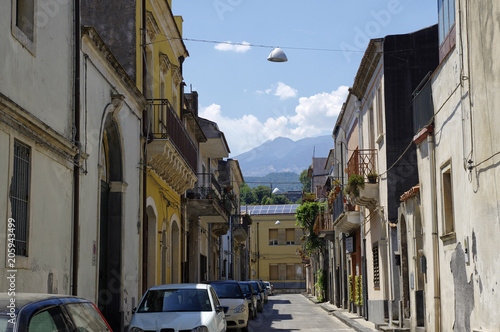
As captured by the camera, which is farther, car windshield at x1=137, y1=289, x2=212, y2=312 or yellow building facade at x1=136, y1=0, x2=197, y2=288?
yellow building facade at x1=136, y1=0, x2=197, y2=288

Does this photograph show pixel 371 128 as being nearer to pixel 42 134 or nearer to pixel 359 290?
pixel 359 290

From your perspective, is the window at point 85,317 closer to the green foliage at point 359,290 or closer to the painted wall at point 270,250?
the green foliage at point 359,290

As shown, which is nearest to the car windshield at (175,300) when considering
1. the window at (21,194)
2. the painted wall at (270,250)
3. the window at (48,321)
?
the window at (21,194)

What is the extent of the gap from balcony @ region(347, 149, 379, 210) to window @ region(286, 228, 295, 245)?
58801 millimetres

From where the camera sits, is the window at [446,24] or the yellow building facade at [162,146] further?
the yellow building facade at [162,146]

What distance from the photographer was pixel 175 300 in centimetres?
1419

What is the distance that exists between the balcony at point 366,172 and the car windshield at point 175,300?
9.28 metres

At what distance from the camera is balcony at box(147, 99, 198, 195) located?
1959 cm

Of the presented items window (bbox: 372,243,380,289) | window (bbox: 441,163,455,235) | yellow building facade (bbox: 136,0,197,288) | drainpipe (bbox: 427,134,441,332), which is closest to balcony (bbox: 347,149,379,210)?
window (bbox: 372,243,380,289)

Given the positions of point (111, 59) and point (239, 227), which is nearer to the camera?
point (111, 59)

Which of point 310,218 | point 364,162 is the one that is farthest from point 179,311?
point 310,218

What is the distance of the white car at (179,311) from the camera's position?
12.6 m

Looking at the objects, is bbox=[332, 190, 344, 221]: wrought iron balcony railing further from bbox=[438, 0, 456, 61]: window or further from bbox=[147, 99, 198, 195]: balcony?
bbox=[438, 0, 456, 61]: window

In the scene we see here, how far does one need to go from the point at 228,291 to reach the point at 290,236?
61451mm
